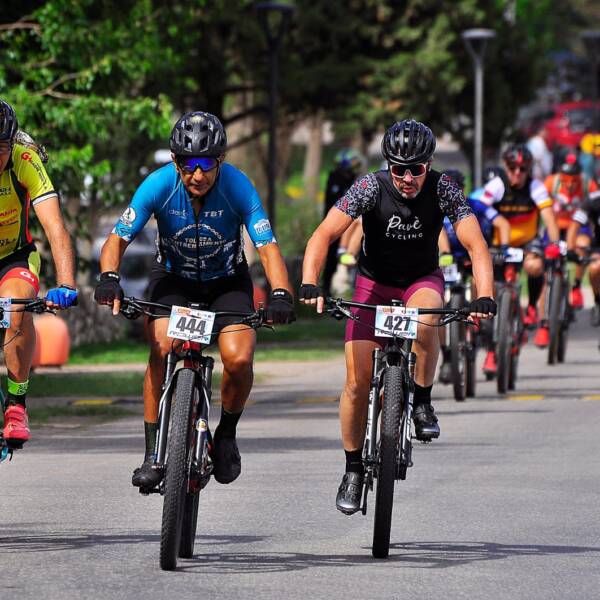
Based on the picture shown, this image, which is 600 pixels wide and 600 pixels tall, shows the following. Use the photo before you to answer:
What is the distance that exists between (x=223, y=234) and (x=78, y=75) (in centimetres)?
1102

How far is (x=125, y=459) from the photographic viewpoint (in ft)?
42.3

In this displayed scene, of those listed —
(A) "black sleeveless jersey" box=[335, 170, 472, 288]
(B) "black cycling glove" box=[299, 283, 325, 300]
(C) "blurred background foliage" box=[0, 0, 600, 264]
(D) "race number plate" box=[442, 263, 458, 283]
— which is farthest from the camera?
(C) "blurred background foliage" box=[0, 0, 600, 264]

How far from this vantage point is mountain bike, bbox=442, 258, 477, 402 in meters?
16.7

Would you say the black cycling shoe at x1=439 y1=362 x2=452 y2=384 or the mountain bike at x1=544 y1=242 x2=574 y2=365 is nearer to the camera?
the black cycling shoe at x1=439 y1=362 x2=452 y2=384

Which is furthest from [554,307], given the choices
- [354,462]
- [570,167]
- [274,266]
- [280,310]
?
[280,310]

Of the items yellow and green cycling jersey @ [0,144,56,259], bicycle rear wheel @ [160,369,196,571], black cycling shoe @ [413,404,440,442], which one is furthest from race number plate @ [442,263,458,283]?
bicycle rear wheel @ [160,369,196,571]

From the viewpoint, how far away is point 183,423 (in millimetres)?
8453

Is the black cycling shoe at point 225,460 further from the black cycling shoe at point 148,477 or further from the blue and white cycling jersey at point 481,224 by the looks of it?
the blue and white cycling jersey at point 481,224

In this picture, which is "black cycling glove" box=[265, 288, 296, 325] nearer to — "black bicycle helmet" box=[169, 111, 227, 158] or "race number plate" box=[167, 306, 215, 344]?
"race number plate" box=[167, 306, 215, 344]

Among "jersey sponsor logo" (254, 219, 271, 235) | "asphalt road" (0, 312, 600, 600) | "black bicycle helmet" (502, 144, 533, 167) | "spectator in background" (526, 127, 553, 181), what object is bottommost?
"asphalt road" (0, 312, 600, 600)

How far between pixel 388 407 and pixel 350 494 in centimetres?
53

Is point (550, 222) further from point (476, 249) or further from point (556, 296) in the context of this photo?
point (476, 249)

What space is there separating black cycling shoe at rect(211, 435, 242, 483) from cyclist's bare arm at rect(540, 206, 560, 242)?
943cm

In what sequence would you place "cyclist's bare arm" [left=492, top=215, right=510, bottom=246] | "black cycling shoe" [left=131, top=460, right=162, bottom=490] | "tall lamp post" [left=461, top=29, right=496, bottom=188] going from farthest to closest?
"tall lamp post" [left=461, top=29, right=496, bottom=188] → "cyclist's bare arm" [left=492, top=215, right=510, bottom=246] → "black cycling shoe" [left=131, top=460, right=162, bottom=490]
